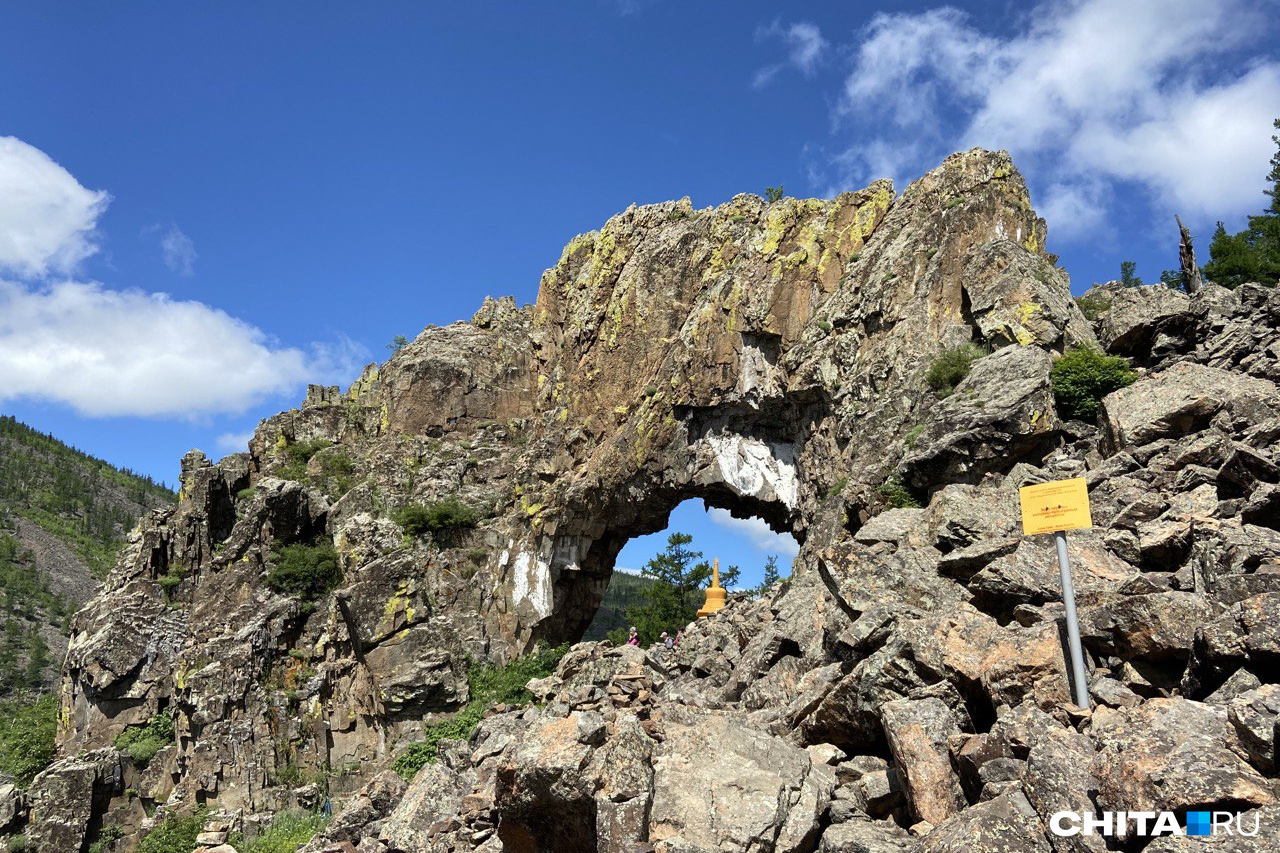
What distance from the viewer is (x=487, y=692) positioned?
27812 millimetres

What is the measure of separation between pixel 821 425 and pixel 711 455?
4.32 metres

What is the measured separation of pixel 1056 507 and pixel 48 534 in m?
136

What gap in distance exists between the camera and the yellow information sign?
7992 mm

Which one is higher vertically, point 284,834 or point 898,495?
point 898,495

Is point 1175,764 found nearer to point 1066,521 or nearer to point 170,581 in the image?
point 1066,521

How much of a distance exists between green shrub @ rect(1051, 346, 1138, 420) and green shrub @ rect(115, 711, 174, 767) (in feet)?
98.3

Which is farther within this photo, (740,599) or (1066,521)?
(740,599)

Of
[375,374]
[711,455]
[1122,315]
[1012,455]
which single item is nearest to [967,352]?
[1122,315]

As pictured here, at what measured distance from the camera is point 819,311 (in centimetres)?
2555

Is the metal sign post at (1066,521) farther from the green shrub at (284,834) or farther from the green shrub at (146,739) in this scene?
the green shrub at (146,739)

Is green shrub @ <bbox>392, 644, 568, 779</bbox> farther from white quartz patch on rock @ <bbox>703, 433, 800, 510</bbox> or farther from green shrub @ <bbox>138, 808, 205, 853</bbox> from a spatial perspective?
white quartz patch on rock @ <bbox>703, 433, 800, 510</bbox>

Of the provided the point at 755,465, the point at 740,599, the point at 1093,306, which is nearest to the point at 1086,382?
the point at 1093,306

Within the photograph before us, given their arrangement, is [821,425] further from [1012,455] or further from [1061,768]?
[1061,768]

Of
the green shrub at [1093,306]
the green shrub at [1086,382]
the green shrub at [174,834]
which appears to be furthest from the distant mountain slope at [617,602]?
the green shrub at [1086,382]
